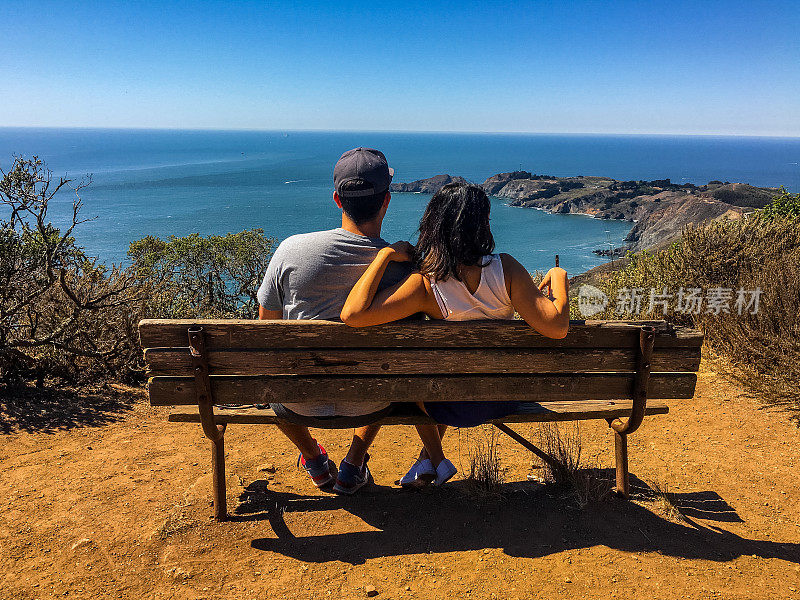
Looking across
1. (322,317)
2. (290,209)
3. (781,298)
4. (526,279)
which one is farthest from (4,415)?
(290,209)

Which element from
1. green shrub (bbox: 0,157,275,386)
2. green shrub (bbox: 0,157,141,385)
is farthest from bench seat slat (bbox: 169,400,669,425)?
green shrub (bbox: 0,157,141,385)

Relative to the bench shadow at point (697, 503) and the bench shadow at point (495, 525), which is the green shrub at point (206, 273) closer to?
the bench shadow at point (495, 525)

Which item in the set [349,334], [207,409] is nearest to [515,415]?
[349,334]

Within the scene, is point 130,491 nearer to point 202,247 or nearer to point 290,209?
point 202,247

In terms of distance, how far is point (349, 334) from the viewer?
2.57m

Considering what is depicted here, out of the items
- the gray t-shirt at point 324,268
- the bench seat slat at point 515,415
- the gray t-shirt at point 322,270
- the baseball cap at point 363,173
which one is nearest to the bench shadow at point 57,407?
the bench seat slat at point 515,415

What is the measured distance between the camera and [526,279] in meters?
2.60

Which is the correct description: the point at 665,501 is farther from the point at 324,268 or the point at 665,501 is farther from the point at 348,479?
the point at 324,268

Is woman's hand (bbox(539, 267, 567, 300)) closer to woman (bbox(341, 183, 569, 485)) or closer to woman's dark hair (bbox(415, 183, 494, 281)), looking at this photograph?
woman (bbox(341, 183, 569, 485))

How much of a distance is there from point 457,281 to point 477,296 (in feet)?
0.41

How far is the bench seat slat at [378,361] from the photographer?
8.61 ft

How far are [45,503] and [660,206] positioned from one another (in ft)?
225

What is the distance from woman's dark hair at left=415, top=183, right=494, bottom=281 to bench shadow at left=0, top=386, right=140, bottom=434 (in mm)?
3443

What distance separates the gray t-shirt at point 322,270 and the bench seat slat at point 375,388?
0.71 ft
